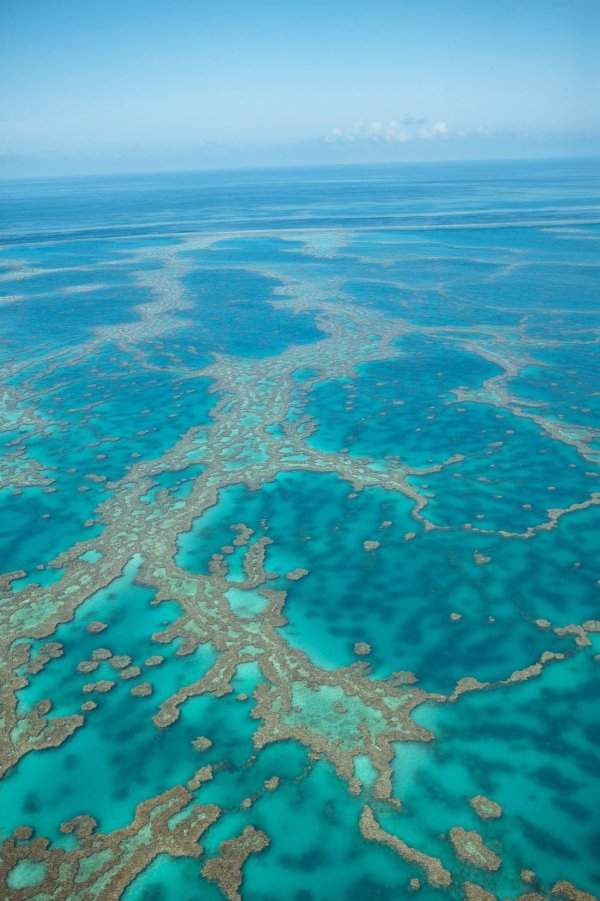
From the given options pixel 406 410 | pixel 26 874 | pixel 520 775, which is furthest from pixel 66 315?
pixel 520 775

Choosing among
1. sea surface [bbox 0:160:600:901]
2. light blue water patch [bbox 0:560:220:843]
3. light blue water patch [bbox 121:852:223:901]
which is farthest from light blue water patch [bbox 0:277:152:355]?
light blue water patch [bbox 121:852:223:901]

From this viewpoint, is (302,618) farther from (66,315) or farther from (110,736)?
(66,315)

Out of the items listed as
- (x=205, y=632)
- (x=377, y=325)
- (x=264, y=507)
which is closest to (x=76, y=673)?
(x=205, y=632)

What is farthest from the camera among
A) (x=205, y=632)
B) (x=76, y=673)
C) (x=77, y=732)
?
(x=205, y=632)

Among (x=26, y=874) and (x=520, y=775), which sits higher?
(x=26, y=874)

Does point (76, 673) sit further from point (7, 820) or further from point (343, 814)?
point (343, 814)

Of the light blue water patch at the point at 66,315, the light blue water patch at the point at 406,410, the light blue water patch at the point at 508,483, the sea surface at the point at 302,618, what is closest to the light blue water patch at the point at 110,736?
the sea surface at the point at 302,618

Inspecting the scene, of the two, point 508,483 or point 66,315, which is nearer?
point 508,483

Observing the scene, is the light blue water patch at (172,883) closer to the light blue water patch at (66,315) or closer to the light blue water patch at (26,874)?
the light blue water patch at (26,874)
